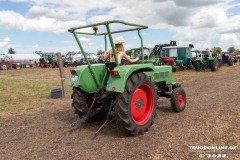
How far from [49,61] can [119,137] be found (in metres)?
29.4

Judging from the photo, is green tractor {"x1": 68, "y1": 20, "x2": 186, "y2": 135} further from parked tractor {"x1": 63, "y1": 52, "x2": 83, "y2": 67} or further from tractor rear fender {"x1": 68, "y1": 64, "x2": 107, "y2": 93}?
parked tractor {"x1": 63, "y1": 52, "x2": 83, "y2": 67}

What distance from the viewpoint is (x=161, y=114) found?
588 centimetres

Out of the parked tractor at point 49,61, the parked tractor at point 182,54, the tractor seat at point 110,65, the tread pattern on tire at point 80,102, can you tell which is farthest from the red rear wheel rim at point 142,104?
the parked tractor at point 49,61

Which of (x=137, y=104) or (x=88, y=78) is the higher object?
(x=88, y=78)

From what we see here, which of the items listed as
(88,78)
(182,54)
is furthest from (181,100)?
(182,54)

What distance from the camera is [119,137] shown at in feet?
14.5

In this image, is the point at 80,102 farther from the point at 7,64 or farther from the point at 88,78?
the point at 7,64

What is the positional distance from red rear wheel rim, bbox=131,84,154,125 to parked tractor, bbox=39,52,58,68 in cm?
2745

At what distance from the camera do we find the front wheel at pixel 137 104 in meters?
4.23

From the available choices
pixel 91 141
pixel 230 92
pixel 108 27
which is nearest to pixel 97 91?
pixel 91 141

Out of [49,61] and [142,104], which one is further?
[49,61]

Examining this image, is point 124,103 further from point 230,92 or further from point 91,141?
point 230,92

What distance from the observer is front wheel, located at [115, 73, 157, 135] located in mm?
4227

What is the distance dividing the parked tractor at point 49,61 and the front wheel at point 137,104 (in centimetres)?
2749
